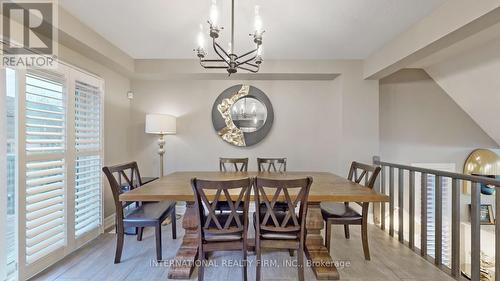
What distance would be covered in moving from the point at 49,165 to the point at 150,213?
102 centimetres

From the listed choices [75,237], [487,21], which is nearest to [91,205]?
[75,237]

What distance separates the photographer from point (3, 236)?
191cm

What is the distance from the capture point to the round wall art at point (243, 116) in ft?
12.9

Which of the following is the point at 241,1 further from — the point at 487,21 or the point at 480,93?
the point at 480,93

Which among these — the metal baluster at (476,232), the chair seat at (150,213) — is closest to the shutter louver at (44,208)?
the chair seat at (150,213)

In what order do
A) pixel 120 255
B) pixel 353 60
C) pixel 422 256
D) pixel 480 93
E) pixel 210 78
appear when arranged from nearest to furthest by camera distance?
pixel 120 255, pixel 422 256, pixel 480 93, pixel 353 60, pixel 210 78

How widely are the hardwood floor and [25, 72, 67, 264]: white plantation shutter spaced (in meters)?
0.32

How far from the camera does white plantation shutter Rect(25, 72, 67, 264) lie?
6.82 ft

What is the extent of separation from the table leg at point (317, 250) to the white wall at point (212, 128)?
1677 millimetres

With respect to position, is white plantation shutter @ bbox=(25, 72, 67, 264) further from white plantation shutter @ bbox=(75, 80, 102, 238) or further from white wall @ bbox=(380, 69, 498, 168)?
white wall @ bbox=(380, 69, 498, 168)

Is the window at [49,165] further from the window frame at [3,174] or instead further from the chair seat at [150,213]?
the chair seat at [150,213]

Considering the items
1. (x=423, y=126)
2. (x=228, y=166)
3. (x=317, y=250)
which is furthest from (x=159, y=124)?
(x=423, y=126)

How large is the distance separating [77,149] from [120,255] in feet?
4.04

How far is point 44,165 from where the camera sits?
7.27 feet
